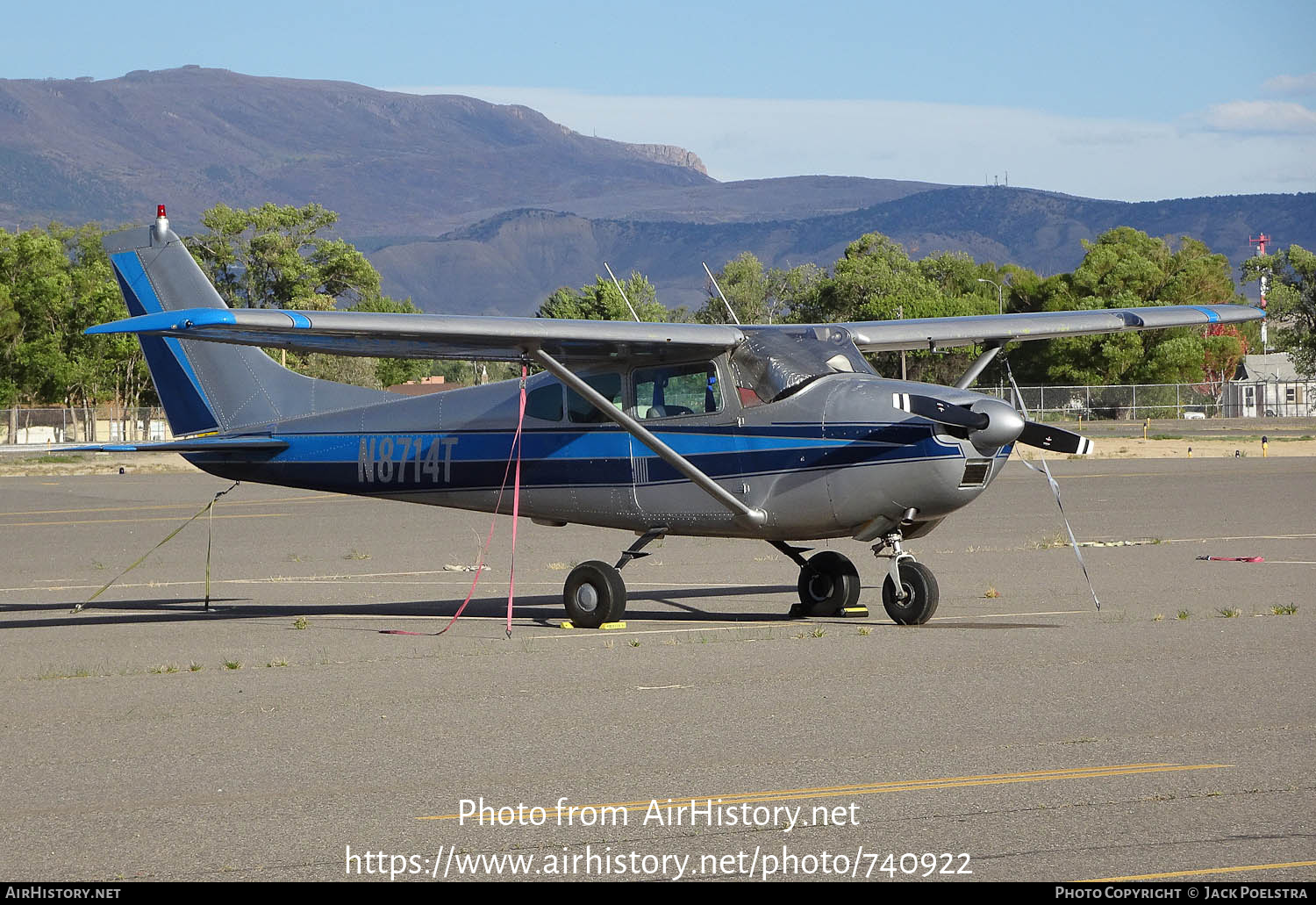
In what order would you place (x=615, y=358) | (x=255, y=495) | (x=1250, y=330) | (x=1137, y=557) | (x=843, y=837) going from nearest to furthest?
(x=843, y=837)
(x=615, y=358)
(x=1137, y=557)
(x=255, y=495)
(x=1250, y=330)

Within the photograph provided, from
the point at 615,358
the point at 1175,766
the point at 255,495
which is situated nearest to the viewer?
the point at 1175,766

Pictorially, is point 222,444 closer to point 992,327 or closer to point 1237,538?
point 992,327

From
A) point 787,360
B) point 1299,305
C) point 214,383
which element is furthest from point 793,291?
point 787,360

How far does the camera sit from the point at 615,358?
12.5 metres

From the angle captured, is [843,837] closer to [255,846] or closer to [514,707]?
[255,846]

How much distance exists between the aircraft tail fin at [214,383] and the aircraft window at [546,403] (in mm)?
2235

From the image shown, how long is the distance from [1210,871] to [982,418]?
6310 millimetres

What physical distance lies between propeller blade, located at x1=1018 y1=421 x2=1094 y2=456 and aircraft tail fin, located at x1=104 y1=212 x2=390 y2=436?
6.52m

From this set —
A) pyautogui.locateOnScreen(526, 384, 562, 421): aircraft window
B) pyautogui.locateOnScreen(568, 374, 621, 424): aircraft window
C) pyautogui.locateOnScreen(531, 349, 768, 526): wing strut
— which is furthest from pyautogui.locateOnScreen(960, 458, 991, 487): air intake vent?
pyautogui.locateOnScreen(526, 384, 562, 421): aircraft window

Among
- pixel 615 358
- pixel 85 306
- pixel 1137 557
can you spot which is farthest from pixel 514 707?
pixel 85 306

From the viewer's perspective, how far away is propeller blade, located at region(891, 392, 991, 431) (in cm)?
1079

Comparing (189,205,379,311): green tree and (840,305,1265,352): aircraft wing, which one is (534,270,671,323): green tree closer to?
(189,205,379,311): green tree

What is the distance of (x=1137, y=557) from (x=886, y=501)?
706 cm
